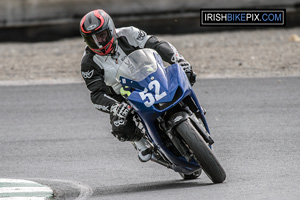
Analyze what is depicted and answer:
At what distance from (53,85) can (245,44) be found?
182 inches

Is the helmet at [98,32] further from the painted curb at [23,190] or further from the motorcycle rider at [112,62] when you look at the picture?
the painted curb at [23,190]

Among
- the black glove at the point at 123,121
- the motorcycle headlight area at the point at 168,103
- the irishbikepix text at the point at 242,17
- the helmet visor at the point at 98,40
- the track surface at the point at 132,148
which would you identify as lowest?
the irishbikepix text at the point at 242,17

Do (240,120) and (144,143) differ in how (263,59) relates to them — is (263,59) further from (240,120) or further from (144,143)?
(144,143)

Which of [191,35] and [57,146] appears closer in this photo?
[57,146]

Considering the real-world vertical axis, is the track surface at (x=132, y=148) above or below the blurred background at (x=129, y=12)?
above

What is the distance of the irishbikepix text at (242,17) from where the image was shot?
15.6 meters

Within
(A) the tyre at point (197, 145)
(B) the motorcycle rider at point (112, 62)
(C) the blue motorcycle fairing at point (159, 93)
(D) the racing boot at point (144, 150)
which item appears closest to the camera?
(A) the tyre at point (197, 145)

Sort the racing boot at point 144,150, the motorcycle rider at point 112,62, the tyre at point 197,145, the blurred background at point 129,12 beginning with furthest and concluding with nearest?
the blurred background at point 129,12 → the racing boot at point 144,150 → the motorcycle rider at point 112,62 → the tyre at point 197,145

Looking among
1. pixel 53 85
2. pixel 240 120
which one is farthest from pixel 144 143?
A: pixel 53 85

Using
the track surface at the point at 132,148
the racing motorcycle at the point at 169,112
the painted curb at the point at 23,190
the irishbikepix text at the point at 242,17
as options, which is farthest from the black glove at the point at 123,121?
the irishbikepix text at the point at 242,17

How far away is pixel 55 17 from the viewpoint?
627 inches

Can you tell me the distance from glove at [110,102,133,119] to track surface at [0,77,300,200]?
2.43 feet

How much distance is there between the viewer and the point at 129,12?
15781 mm

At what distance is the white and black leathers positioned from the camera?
6.79m
